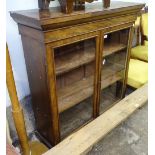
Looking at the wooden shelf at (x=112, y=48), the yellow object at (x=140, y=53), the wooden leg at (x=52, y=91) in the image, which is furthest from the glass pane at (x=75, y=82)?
the yellow object at (x=140, y=53)

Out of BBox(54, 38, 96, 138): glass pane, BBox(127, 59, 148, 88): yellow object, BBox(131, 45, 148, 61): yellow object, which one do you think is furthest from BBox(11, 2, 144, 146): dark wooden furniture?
BBox(131, 45, 148, 61): yellow object

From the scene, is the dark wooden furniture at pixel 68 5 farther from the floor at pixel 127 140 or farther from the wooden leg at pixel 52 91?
the floor at pixel 127 140

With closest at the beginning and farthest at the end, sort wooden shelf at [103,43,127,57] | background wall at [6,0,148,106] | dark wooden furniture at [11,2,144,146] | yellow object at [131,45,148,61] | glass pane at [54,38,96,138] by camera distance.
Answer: dark wooden furniture at [11,2,144,146]
background wall at [6,0,148,106]
glass pane at [54,38,96,138]
wooden shelf at [103,43,127,57]
yellow object at [131,45,148,61]

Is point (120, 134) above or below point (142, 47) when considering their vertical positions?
below

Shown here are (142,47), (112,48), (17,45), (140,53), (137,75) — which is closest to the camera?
(17,45)

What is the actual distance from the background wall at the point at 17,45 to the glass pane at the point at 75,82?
11.8 inches

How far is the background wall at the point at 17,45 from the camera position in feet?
4.25

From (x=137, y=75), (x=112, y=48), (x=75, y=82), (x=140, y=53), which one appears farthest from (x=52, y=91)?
(x=140, y=53)

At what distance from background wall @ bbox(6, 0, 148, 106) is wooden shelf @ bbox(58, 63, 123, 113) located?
32 cm

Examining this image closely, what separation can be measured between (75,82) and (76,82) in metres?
0.01

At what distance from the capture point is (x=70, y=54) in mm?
1500

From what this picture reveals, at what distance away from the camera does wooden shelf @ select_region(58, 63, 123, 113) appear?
1543mm

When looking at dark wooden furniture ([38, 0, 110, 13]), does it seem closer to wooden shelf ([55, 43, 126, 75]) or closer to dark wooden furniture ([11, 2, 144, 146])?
dark wooden furniture ([11, 2, 144, 146])

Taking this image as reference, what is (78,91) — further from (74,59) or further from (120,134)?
(120,134)
